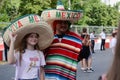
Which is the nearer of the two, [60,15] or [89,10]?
[60,15]

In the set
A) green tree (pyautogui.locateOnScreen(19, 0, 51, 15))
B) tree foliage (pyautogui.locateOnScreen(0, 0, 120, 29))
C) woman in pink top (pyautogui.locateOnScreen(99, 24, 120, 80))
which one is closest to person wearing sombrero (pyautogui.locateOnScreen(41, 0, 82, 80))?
woman in pink top (pyautogui.locateOnScreen(99, 24, 120, 80))

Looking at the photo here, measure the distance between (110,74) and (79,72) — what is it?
1107cm

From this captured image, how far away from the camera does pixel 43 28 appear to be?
4.39 m

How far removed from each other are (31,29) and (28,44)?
0.19 meters

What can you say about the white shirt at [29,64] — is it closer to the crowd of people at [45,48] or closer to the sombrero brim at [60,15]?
the crowd of people at [45,48]

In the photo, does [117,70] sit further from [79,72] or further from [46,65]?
[79,72]

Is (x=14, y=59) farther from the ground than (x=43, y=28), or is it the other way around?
(x=43, y=28)

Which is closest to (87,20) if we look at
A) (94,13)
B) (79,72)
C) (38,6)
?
(94,13)

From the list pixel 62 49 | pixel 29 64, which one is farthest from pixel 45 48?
pixel 29 64

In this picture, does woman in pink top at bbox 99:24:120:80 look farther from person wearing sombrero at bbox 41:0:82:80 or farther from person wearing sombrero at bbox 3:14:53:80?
person wearing sombrero at bbox 41:0:82:80

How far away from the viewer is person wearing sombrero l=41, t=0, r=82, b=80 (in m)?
4.44

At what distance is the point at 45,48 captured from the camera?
452cm

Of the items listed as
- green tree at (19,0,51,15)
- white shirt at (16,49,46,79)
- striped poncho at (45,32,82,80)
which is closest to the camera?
white shirt at (16,49,46,79)

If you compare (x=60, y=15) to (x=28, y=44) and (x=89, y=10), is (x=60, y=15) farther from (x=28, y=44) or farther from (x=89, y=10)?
(x=89, y=10)
